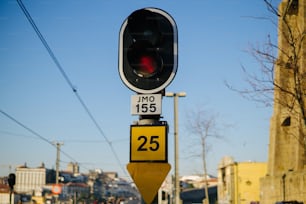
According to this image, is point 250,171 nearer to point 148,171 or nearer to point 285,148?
point 285,148

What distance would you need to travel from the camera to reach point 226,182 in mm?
71875

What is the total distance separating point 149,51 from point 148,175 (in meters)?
1.07

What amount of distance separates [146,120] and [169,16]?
0.93 meters

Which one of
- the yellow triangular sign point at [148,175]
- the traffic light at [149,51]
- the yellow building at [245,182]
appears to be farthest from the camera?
the yellow building at [245,182]

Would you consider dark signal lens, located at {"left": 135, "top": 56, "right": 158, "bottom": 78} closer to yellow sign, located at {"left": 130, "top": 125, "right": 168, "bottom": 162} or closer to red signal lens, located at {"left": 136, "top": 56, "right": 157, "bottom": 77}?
red signal lens, located at {"left": 136, "top": 56, "right": 157, "bottom": 77}

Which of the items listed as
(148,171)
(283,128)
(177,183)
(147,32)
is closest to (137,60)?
(147,32)

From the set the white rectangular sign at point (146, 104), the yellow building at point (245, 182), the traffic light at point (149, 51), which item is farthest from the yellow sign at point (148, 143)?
the yellow building at point (245, 182)

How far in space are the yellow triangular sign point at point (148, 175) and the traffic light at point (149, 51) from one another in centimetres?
63

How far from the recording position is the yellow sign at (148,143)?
14.1 ft

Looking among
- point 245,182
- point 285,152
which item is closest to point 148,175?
point 285,152

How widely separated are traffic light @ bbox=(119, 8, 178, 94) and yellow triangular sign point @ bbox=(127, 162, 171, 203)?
629 mm

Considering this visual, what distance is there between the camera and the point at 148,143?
14.1 ft

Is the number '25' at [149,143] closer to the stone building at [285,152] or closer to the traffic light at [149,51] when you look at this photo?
the traffic light at [149,51]

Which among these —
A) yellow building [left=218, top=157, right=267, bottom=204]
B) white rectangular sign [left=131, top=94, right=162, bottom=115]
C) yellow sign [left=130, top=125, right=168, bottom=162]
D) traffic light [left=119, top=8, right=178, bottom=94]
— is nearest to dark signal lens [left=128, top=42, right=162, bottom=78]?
traffic light [left=119, top=8, right=178, bottom=94]
